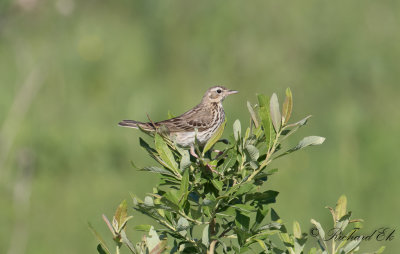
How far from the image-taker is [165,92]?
1184cm

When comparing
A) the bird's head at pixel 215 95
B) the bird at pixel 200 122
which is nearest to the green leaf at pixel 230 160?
the bird at pixel 200 122

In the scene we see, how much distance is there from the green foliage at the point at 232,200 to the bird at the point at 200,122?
8.66 feet

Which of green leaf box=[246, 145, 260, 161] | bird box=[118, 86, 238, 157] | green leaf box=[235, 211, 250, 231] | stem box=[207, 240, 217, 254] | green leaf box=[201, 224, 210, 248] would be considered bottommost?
stem box=[207, 240, 217, 254]

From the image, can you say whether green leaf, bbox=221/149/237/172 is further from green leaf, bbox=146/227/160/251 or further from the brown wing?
the brown wing

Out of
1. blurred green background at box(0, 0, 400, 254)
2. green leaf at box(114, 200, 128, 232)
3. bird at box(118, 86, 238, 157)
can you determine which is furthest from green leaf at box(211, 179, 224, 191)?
blurred green background at box(0, 0, 400, 254)

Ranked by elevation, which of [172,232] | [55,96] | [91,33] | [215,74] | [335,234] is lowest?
[335,234]

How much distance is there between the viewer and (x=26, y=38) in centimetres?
1323

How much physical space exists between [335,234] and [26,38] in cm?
1069

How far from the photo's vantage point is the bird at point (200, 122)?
6.77 metres

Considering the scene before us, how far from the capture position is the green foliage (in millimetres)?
3373

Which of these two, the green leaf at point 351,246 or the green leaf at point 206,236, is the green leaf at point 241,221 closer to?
the green leaf at point 206,236

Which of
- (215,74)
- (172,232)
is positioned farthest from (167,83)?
(172,232)

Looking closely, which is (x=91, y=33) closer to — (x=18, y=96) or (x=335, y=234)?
(x=18, y=96)

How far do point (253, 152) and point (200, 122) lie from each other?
3.83 m
